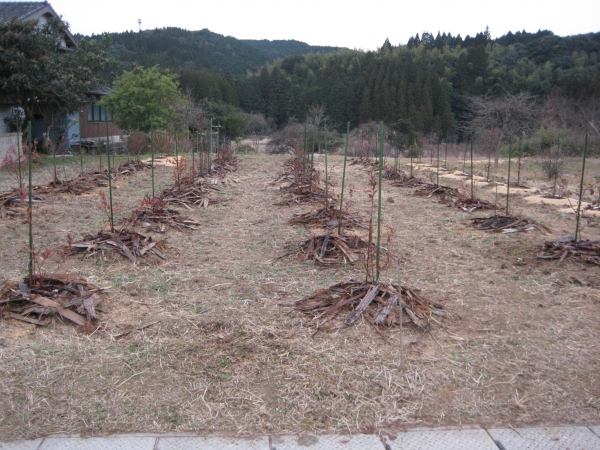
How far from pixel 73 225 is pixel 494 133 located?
55.3 feet

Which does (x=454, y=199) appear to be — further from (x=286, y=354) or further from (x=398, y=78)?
(x=398, y=78)

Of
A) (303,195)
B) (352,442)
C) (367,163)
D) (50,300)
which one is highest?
(367,163)

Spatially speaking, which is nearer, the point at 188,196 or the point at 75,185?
the point at 188,196

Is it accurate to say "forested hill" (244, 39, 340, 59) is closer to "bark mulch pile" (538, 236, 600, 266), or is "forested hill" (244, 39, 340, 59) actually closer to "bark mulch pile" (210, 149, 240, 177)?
"bark mulch pile" (210, 149, 240, 177)

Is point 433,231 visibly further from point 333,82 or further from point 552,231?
point 333,82

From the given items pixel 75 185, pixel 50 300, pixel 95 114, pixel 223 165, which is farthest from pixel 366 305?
pixel 95 114

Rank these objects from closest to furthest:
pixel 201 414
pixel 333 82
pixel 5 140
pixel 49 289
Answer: pixel 201 414 < pixel 49 289 < pixel 5 140 < pixel 333 82

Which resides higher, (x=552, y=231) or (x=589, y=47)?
(x=589, y=47)

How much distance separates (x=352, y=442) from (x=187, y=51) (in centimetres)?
5346

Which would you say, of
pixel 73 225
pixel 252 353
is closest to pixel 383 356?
pixel 252 353

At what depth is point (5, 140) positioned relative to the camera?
47.1ft

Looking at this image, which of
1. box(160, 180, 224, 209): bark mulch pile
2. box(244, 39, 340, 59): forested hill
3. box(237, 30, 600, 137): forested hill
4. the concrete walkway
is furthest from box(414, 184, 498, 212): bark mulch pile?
box(244, 39, 340, 59): forested hill

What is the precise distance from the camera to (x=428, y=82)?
125 ft

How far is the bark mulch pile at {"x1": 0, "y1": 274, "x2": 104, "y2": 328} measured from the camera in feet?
11.6
